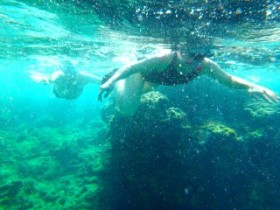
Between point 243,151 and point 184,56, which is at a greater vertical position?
point 184,56

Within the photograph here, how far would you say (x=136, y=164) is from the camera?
9.34 metres

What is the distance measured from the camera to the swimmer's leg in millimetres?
8148

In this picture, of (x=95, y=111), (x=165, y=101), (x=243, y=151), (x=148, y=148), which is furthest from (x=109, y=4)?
(x=95, y=111)

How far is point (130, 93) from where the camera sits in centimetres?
845

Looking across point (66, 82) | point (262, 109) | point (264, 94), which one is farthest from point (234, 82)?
point (66, 82)

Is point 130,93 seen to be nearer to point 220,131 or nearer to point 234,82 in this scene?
point 234,82

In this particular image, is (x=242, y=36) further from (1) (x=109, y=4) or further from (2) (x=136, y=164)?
(2) (x=136, y=164)

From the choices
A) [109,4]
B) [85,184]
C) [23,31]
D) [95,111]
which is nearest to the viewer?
[109,4]

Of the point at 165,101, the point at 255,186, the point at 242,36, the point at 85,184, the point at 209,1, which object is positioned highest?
the point at 209,1

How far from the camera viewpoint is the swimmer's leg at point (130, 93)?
26.7ft

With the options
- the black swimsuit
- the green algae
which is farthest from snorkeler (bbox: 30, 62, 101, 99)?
the black swimsuit

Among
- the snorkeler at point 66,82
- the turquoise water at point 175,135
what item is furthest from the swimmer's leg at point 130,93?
the snorkeler at point 66,82

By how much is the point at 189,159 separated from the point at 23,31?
39.5 ft

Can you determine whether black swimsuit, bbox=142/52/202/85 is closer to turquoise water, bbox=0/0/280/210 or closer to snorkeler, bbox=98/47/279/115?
snorkeler, bbox=98/47/279/115
